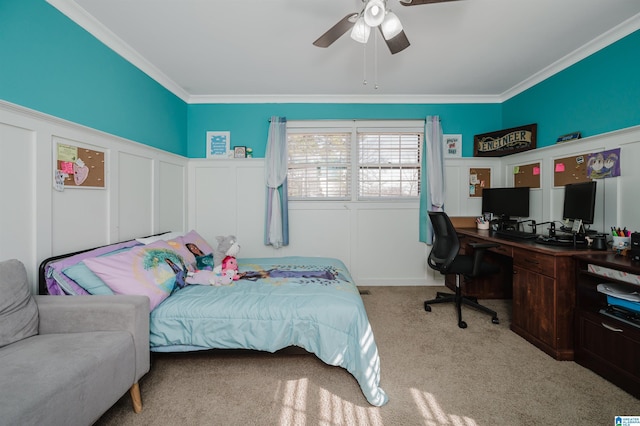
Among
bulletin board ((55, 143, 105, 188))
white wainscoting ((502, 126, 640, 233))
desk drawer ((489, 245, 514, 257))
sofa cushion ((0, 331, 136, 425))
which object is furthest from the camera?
desk drawer ((489, 245, 514, 257))

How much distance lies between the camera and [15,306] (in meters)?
1.32

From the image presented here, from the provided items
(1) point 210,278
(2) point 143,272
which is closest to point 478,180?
(1) point 210,278

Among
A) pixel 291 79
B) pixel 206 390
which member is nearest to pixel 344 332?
pixel 206 390

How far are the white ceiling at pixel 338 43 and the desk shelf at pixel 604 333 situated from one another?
6.34ft

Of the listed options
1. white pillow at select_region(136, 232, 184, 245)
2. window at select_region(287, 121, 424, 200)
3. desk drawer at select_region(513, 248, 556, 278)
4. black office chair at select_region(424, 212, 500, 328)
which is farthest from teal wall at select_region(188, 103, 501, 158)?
desk drawer at select_region(513, 248, 556, 278)

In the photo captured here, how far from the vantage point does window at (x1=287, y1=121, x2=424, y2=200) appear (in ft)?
11.9

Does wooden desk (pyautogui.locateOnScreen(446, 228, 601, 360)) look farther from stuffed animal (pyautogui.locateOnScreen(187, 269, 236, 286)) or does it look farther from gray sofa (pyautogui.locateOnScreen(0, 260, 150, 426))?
gray sofa (pyautogui.locateOnScreen(0, 260, 150, 426))

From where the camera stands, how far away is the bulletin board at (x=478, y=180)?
364cm

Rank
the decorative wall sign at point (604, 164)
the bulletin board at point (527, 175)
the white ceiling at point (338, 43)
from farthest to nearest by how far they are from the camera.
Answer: the bulletin board at point (527, 175) < the decorative wall sign at point (604, 164) < the white ceiling at point (338, 43)

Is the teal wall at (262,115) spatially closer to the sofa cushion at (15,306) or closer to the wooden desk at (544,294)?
the wooden desk at (544,294)

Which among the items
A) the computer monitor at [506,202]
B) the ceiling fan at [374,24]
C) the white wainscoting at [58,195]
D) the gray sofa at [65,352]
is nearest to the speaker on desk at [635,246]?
the computer monitor at [506,202]

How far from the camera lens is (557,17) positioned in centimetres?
205

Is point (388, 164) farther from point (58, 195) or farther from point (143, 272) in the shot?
point (58, 195)

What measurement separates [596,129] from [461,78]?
4.61 ft
